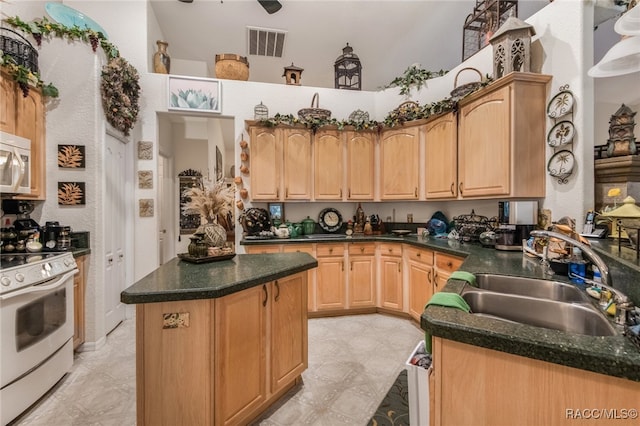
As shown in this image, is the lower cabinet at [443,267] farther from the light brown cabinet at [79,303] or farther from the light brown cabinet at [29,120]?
the light brown cabinet at [29,120]

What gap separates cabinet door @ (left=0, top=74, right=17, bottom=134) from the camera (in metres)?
2.22

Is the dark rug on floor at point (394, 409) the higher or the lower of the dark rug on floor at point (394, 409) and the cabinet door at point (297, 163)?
the lower

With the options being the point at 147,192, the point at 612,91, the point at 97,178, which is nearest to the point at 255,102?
the point at 147,192

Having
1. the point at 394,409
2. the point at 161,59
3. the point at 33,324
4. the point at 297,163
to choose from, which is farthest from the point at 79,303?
the point at 161,59

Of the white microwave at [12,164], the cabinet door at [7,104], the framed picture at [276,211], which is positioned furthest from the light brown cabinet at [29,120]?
the framed picture at [276,211]

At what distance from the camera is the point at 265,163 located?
148 inches

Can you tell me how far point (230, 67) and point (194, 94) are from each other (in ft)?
2.17

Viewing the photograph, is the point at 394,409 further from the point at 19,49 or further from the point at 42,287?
the point at 19,49

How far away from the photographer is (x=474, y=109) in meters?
2.82

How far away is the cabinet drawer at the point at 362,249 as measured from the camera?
364 cm

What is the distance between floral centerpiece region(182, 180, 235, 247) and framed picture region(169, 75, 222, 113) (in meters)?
2.29

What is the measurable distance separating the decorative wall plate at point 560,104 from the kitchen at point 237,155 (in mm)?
70

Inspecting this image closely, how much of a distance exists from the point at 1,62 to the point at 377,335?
4134 millimetres

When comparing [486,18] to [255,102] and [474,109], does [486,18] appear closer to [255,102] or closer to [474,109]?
[474,109]
